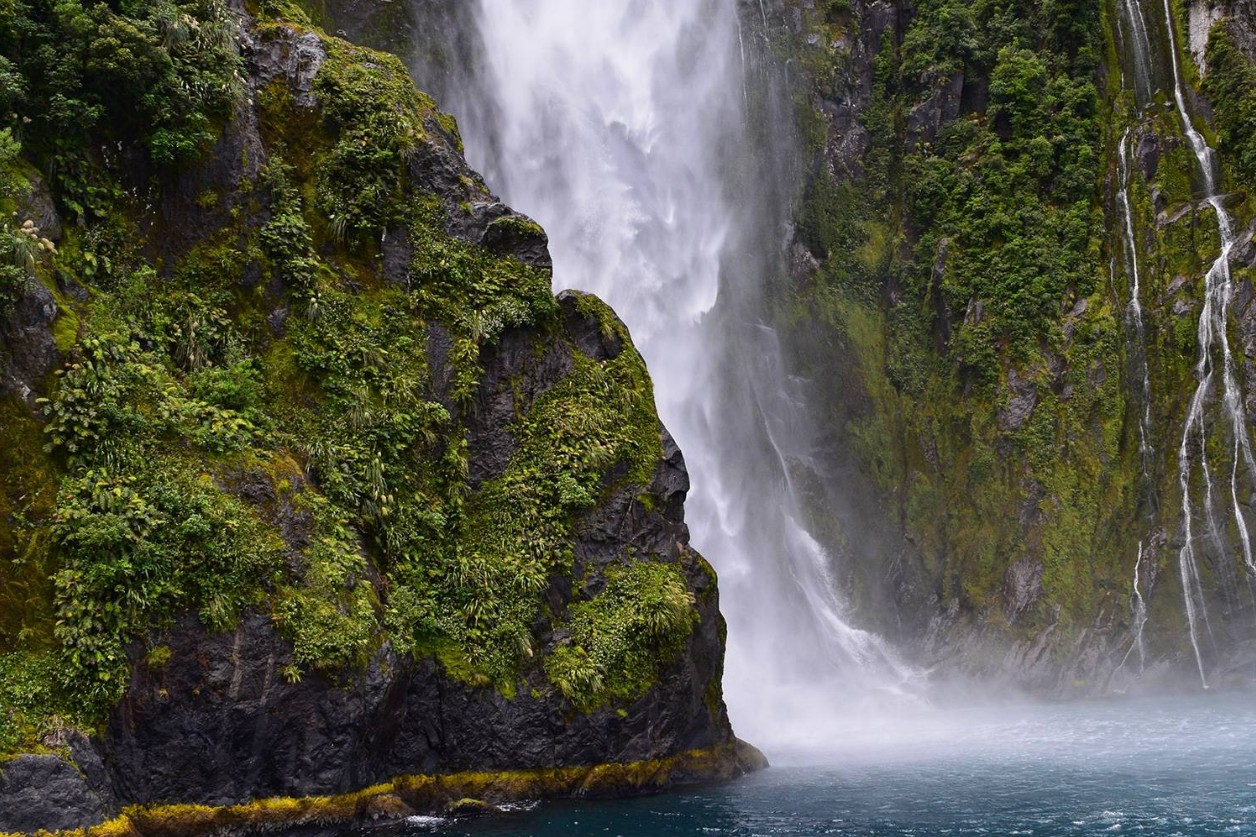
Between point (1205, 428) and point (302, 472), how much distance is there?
2534 cm

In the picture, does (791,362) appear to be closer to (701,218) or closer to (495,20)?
(701,218)

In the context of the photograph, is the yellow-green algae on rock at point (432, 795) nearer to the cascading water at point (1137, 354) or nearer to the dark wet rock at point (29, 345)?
the dark wet rock at point (29, 345)

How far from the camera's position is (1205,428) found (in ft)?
89.1

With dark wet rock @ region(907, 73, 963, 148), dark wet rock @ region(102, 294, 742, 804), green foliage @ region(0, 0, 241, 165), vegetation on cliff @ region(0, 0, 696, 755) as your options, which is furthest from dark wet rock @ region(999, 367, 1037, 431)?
green foliage @ region(0, 0, 241, 165)

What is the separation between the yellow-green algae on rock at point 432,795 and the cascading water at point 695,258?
7630 millimetres

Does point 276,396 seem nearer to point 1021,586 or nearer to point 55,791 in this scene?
point 55,791

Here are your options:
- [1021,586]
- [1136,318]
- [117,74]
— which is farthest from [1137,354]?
[117,74]

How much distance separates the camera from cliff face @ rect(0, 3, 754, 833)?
1169 cm

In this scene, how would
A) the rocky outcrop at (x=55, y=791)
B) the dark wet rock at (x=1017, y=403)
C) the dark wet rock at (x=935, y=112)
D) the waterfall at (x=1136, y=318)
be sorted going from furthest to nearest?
the dark wet rock at (x=935, y=112)
the dark wet rock at (x=1017, y=403)
the waterfall at (x=1136, y=318)
the rocky outcrop at (x=55, y=791)

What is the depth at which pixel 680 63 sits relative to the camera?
34.0m

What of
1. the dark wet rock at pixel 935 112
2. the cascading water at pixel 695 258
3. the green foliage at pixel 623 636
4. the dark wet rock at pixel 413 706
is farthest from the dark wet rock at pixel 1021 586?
the dark wet rock at pixel 935 112

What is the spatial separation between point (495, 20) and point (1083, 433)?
73.7ft

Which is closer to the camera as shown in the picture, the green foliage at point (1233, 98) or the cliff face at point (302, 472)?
the cliff face at point (302, 472)

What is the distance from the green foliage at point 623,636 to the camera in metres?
16.0
